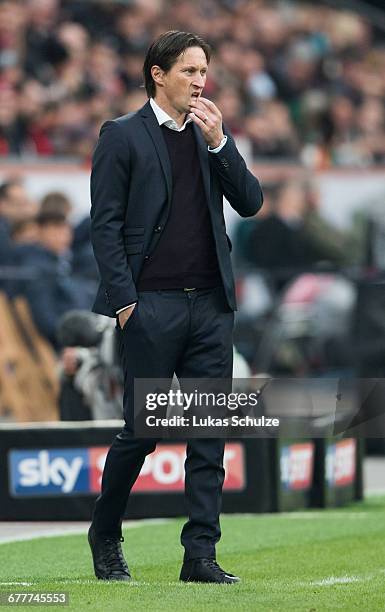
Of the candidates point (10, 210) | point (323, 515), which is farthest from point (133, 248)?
point (10, 210)

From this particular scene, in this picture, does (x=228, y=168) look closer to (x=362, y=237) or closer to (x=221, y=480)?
(x=221, y=480)

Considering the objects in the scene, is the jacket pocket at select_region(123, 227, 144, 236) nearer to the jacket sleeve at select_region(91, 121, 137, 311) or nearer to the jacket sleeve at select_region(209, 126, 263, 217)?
the jacket sleeve at select_region(91, 121, 137, 311)

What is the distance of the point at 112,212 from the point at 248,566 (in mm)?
1851

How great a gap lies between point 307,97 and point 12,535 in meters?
14.3

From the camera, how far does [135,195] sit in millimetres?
6262

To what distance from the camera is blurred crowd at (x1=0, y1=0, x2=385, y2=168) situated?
1795cm

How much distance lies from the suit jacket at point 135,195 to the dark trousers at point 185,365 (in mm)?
104

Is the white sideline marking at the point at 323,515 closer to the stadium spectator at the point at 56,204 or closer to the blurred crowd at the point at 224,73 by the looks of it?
the stadium spectator at the point at 56,204

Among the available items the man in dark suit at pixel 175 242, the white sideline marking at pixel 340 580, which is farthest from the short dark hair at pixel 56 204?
the white sideline marking at pixel 340 580

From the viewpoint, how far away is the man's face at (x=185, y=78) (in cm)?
629

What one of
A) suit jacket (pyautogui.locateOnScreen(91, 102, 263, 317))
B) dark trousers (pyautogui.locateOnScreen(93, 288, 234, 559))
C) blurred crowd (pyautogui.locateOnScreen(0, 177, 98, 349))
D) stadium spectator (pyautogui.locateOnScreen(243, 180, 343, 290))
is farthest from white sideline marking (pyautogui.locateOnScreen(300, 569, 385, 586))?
stadium spectator (pyautogui.locateOnScreen(243, 180, 343, 290))

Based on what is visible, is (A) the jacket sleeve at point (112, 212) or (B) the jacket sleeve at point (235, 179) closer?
(A) the jacket sleeve at point (112, 212)

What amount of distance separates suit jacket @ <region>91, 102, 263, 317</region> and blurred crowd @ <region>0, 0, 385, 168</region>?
1075 centimetres

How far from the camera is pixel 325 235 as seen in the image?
1781cm
